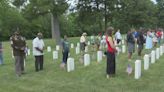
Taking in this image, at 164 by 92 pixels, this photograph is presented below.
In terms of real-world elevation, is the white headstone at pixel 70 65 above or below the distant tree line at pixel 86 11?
below

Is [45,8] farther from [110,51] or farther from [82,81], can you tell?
[82,81]

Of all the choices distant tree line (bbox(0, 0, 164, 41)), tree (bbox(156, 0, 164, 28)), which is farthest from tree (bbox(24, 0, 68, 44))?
tree (bbox(156, 0, 164, 28))

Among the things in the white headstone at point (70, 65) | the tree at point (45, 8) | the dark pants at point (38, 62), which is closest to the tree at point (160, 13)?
the tree at point (45, 8)

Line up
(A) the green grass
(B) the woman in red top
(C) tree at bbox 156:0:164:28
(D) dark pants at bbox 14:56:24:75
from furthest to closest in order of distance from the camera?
(C) tree at bbox 156:0:164:28
(D) dark pants at bbox 14:56:24:75
(B) the woman in red top
(A) the green grass

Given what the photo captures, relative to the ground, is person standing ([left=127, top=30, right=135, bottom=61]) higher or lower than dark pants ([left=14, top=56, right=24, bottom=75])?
higher

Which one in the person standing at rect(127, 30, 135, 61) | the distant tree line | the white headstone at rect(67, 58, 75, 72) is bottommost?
the white headstone at rect(67, 58, 75, 72)

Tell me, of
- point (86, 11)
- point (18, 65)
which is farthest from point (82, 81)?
point (86, 11)

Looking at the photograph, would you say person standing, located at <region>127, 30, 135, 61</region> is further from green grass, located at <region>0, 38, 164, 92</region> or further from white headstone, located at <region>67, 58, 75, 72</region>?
white headstone, located at <region>67, 58, 75, 72</region>

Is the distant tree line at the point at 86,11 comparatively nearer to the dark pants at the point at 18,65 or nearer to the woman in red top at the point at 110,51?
the dark pants at the point at 18,65

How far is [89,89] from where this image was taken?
42.1 feet

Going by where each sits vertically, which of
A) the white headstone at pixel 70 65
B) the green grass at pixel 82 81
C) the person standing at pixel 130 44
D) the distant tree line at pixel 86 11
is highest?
the distant tree line at pixel 86 11

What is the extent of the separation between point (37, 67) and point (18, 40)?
6.34 feet

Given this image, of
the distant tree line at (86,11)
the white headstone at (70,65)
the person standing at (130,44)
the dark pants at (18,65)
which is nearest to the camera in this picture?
the dark pants at (18,65)

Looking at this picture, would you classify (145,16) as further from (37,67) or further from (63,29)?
(37,67)
